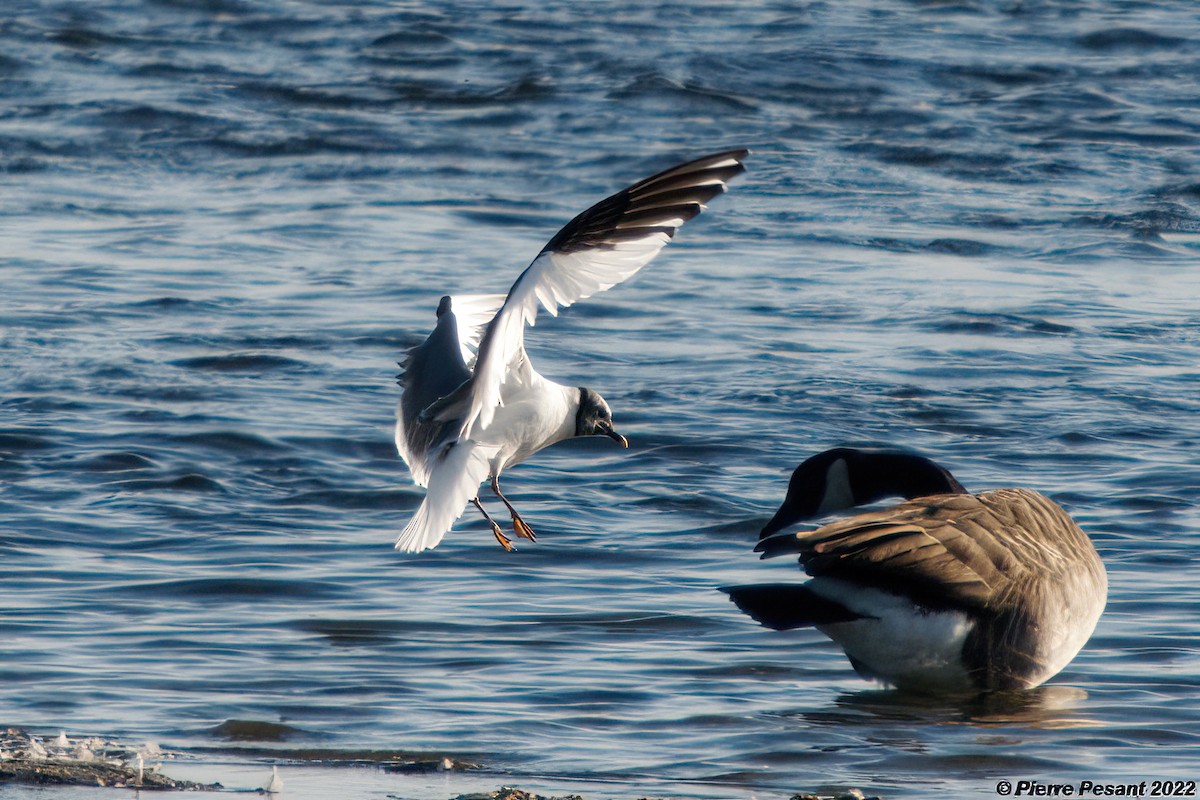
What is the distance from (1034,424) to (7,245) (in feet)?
27.3

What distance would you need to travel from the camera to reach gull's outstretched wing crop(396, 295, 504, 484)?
746 cm

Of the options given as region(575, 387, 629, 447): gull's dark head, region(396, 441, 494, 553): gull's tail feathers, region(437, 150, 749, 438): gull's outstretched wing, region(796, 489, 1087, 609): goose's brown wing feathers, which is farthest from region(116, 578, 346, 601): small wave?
region(796, 489, 1087, 609): goose's brown wing feathers

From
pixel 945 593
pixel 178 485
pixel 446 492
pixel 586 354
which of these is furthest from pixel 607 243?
pixel 586 354

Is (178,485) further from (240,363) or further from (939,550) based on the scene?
(939,550)

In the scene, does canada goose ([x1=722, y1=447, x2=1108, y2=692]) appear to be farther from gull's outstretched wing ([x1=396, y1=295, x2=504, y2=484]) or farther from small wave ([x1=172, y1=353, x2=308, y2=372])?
small wave ([x1=172, y1=353, x2=308, y2=372])

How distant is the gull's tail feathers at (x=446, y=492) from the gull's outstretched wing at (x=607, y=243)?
30.4 inches

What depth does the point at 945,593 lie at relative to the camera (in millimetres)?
6133

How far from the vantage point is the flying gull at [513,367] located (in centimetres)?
615

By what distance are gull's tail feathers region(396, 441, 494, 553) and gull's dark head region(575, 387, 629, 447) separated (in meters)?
0.78

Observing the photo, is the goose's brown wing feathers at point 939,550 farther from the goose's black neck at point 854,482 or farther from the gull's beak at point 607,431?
the gull's beak at point 607,431

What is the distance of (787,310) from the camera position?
12.3 meters

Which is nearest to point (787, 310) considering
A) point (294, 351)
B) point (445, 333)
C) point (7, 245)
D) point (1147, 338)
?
point (1147, 338)

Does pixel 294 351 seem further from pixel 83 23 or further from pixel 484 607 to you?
pixel 83 23

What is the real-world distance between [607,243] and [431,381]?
1576 millimetres
